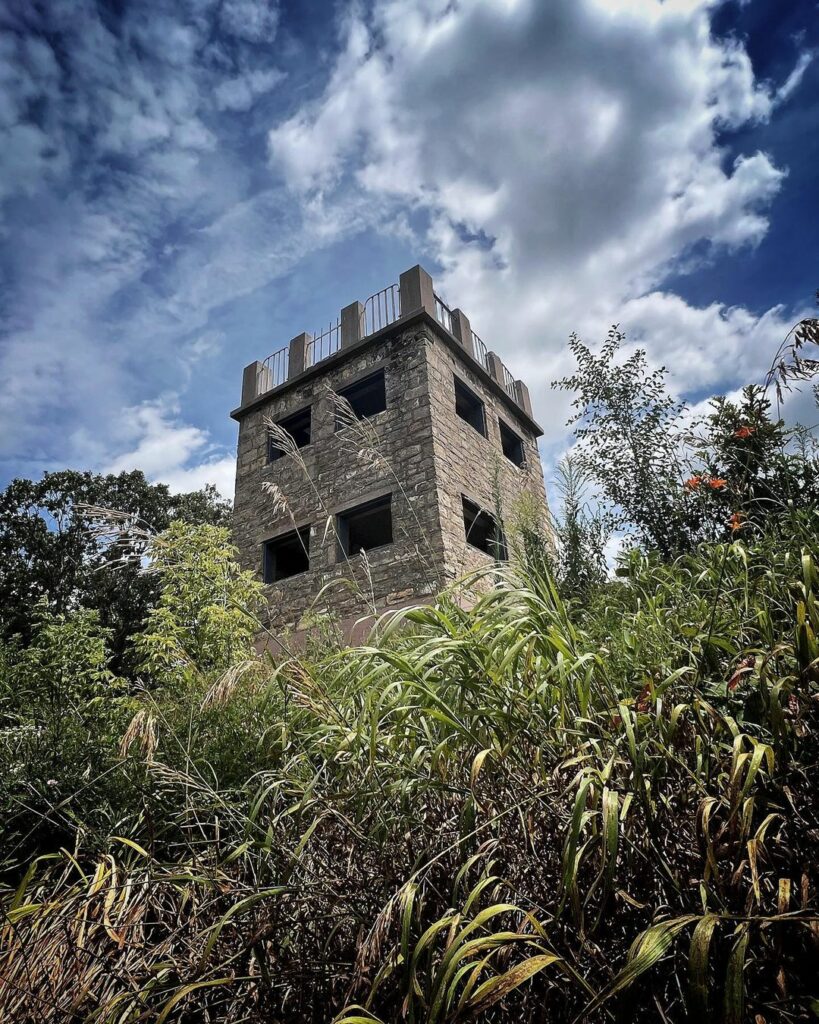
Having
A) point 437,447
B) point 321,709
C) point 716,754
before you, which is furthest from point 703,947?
point 437,447

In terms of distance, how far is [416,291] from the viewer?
8.91 metres

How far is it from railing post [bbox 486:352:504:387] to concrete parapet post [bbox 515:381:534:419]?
67 centimetres

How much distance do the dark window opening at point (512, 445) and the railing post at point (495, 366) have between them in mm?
1052

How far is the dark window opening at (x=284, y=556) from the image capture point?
8.85 m

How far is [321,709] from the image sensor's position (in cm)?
169

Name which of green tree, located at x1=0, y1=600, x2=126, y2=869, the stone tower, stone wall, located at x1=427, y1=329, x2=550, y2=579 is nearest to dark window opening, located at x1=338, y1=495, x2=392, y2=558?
the stone tower

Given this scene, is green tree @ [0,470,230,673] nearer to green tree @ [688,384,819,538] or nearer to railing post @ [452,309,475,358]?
railing post @ [452,309,475,358]

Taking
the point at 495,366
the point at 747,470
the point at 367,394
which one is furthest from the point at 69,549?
the point at 747,470

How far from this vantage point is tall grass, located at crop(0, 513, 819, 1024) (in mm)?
995

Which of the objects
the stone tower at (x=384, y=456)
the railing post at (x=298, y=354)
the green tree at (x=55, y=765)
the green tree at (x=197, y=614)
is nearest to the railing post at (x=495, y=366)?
the stone tower at (x=384, y=456)

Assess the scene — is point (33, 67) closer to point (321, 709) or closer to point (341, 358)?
point (321, 709)

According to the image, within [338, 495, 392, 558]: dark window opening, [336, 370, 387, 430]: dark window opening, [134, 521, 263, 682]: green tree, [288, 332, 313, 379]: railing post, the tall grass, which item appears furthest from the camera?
[288, 332, 313, 379]: railing post

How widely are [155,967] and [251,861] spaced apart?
43cm

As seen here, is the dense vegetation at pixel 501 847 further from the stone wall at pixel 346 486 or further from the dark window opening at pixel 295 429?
the dark window opening at pixel 295 429
